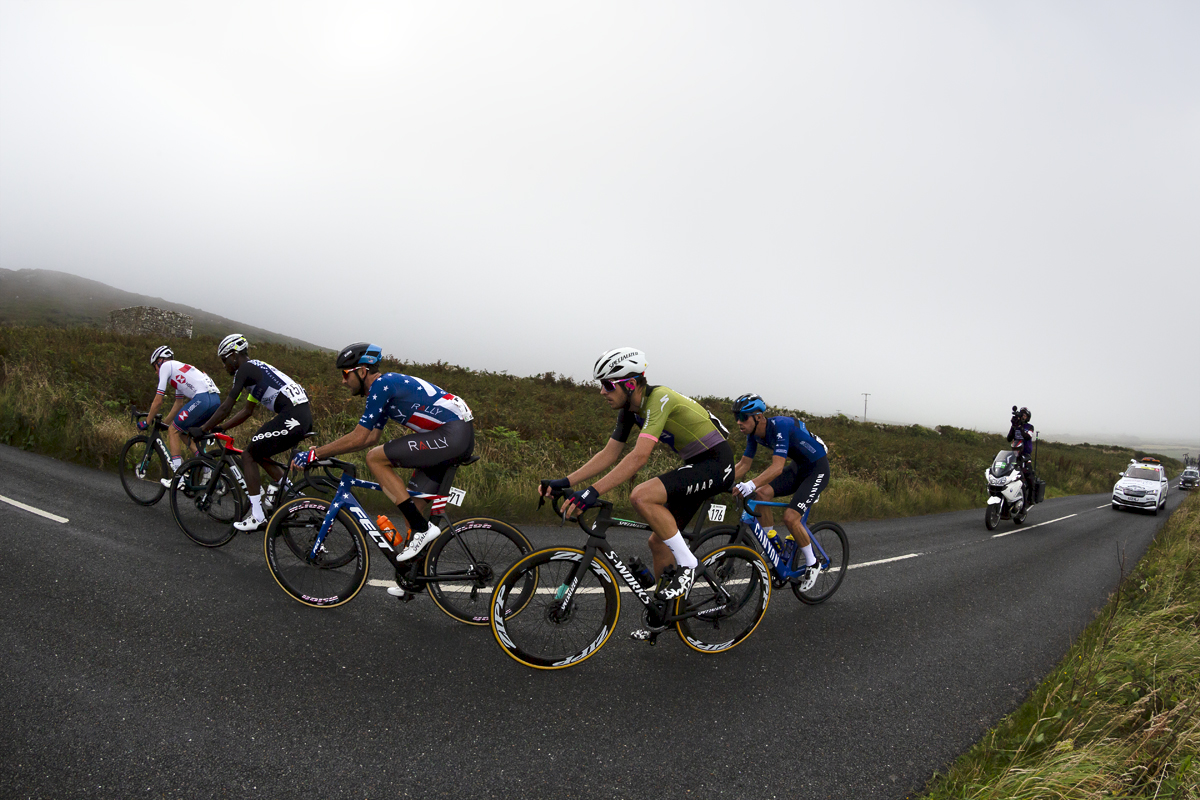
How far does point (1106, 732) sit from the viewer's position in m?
2.87

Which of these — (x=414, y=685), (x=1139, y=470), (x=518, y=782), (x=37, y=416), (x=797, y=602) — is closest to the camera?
(x=518, y=782)

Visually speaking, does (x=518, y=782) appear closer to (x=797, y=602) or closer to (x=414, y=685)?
(x=414, y=685)

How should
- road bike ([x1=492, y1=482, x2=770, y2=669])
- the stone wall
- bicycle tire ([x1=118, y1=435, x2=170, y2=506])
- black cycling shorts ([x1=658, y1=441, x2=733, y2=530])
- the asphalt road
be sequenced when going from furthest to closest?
the stone wall
bicycle tire ([x1=118, y1=435, x2=170, y2=506])
black cycling shorts ([x1=658, y1=441, x2=733, y2=530])
road bike ([x1=492, y1=482, x2=770, y2=669])
the asphalt road

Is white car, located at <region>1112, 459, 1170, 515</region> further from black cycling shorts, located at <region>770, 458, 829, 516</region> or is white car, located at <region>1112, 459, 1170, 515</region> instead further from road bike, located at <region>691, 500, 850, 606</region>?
black cycling shorts, located at <region>770, 458, 829, 516</region>

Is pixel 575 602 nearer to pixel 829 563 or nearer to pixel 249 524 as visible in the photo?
pixel 829 563

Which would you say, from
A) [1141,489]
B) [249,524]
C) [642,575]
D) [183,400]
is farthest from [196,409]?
[1141,489]

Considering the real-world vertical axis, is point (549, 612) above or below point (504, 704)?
above

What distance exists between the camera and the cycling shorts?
22.6 feet

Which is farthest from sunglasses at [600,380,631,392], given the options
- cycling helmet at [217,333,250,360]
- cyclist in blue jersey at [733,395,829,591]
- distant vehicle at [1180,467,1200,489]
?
distant vehicle at [1180,467,1200,489]

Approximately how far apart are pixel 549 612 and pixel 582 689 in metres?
0.54

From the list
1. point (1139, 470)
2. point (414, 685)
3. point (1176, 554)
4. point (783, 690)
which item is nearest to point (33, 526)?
point (414, 685)

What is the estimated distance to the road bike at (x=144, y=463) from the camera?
6.86m

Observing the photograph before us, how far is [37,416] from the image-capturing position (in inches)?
386

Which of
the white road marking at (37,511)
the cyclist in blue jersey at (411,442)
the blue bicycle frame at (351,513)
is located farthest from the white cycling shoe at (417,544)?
the white road marking at (37,511)
